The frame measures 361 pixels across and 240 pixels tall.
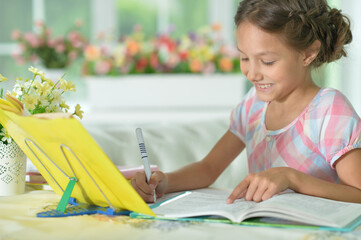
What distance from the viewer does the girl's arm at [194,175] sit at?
1246 mm

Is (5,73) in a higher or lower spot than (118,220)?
lower

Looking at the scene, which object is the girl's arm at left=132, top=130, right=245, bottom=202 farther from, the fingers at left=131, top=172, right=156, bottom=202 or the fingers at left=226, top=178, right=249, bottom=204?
the fingers at left=226, top=178, right=249, bottom=204

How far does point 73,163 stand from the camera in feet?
3.50

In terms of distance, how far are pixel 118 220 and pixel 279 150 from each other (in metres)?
0.66

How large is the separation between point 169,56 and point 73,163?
2718mm

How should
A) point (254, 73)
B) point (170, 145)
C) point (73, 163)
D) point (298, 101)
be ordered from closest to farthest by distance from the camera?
point (73, 163), point (254, 73), point (298, 101), point (170, 145)

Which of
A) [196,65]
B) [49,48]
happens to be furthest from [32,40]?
[196,65]

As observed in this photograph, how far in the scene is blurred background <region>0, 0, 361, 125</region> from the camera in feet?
12.3

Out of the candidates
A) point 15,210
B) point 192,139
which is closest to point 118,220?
point 15,210

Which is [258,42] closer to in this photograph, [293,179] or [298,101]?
[298,101]

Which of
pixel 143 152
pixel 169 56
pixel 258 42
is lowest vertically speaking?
pixel 169 56

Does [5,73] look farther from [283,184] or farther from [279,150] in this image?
[283,184]

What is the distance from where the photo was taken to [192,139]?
7.05 ft

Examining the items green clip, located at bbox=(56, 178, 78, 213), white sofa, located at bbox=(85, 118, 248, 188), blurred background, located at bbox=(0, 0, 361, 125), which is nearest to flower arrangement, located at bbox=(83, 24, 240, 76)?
blurred background, located at bbox=(0, 0, 361, 125)
